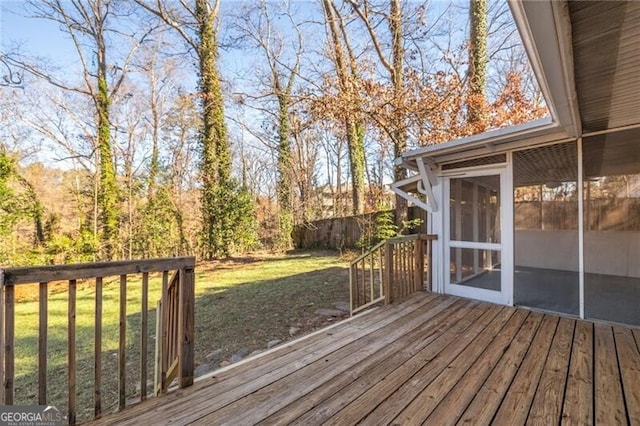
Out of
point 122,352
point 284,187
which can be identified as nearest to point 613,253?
point 122,352

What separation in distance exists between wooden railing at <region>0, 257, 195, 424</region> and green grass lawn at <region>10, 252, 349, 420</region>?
124 cm

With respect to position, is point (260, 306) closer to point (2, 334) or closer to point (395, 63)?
point (2, 334)

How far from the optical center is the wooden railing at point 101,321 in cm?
149

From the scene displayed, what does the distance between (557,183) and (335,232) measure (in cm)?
665

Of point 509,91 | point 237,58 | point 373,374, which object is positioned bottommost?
point 373,374

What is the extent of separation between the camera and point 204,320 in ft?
15.6

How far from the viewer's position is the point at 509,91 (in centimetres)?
792

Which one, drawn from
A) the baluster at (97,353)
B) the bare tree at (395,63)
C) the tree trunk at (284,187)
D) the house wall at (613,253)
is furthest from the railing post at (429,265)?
the tree trunk at (284,187)

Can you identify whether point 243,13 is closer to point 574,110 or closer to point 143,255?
point 143,255

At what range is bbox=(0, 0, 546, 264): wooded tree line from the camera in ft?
25.2

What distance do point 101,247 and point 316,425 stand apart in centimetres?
865

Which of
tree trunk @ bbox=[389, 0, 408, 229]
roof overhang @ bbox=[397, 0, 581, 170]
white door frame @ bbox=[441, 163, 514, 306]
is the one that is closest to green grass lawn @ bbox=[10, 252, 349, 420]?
white door frame @ bbox=[441, 163, 514, 306]

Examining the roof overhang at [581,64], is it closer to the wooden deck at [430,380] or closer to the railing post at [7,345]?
the wooden deck at [430,380]

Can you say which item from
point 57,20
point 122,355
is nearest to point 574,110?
point 122,355
